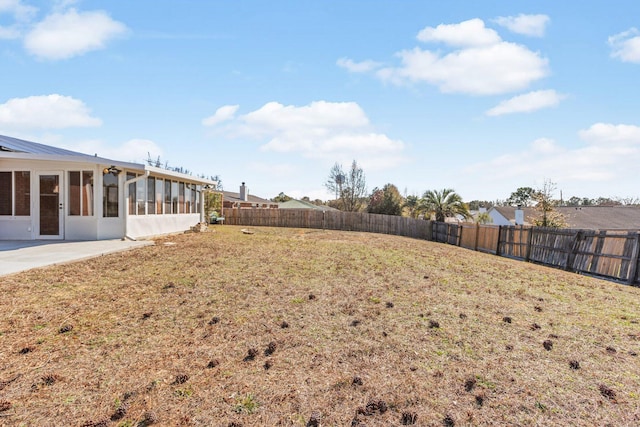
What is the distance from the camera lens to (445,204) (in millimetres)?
25719

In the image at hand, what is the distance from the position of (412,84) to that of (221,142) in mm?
13658

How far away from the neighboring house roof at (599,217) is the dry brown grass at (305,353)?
27654mm

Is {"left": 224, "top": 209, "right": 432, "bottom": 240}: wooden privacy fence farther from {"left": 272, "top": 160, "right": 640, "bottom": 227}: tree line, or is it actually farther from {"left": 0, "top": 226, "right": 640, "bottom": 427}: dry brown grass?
{"left": 0, "top": 226, "right": 640, "bottom": 427}: dry brown grass

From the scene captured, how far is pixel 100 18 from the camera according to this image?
8.52 metres

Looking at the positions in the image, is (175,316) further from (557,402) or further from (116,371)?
(557,402)

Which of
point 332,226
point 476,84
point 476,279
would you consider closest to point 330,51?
point 476,84

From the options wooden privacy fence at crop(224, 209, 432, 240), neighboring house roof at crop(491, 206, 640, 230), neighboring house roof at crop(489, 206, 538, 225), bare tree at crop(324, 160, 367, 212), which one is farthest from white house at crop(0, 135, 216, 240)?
bare tree at crop(324, 160, 367, 212)

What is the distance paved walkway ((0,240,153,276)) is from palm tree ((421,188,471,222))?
21275mm

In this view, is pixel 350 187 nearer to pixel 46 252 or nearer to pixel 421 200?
pixel 421 200

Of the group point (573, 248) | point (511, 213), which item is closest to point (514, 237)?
point (573, 248)

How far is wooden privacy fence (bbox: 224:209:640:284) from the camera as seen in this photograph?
325 inches

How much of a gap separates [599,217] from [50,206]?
38.4m

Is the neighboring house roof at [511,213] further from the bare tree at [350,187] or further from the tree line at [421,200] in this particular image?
the bare tree at [350,187]

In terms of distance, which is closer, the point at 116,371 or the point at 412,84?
the point at 116,371
